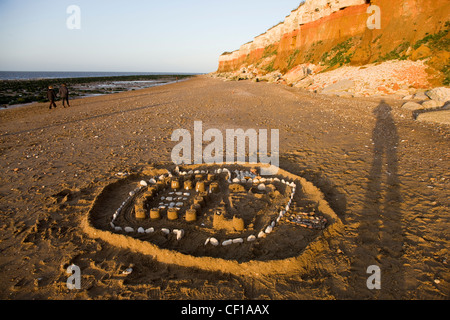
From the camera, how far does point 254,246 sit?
3639mm

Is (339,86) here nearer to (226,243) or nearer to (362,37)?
(362,37)

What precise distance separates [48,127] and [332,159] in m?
12.7

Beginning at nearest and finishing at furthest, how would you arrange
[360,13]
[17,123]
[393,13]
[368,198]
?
[368,198] < [17,123] < [393,13] < [360,13]

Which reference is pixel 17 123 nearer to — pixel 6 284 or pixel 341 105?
pixel 6 284

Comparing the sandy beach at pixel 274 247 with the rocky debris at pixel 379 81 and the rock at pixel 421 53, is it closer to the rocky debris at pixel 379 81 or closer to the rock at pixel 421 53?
the rocky debris at pixel 379 81

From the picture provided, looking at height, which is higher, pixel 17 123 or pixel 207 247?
pixel 17 123

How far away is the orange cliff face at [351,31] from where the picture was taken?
1878 centimetres

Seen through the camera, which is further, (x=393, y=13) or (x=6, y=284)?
(x=393, y=13)

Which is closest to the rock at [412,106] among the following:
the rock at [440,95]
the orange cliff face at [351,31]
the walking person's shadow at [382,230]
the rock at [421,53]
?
the rock at [440,95]

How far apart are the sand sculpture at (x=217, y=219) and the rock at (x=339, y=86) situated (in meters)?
16.5

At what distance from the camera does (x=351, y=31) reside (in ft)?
86.9

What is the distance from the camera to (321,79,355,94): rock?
19.1 meters

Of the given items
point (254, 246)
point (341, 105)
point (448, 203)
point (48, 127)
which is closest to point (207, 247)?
point (254, 246)

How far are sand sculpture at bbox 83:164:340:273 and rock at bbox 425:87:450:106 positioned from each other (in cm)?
1270
